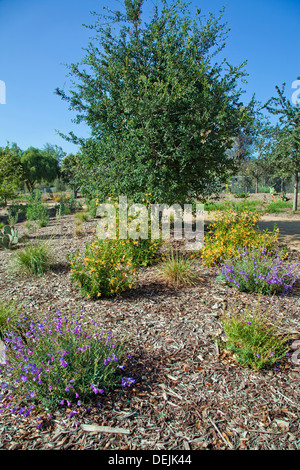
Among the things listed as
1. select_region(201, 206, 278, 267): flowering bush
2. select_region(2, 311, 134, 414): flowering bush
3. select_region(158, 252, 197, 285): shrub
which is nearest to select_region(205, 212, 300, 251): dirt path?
select_region(201, 206, 278, 267): flowering bush

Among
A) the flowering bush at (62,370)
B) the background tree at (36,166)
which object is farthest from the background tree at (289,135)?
the background tree at (36,166)

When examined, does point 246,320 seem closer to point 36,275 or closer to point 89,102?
point 36,275

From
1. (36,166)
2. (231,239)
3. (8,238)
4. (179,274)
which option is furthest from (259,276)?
(36,166)

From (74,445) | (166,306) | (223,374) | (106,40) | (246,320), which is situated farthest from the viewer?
(106,40)

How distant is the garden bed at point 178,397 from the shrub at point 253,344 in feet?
0.29

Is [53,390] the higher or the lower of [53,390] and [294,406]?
the higher

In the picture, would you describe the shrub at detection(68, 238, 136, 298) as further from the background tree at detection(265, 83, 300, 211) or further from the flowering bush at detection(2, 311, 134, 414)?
the background tree at detection(265, 83, 300, 211)

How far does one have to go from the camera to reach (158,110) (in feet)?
17.3

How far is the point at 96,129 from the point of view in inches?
257

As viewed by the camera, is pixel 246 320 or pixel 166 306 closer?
pixel 246 320

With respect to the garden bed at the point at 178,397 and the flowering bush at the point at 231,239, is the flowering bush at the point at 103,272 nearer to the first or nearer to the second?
the garden bed at the point at 178,397

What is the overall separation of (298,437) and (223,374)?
666 millimetres

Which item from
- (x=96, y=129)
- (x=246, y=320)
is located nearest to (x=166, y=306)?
(x=246, y=320)

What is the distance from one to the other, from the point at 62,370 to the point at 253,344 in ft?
4.99
